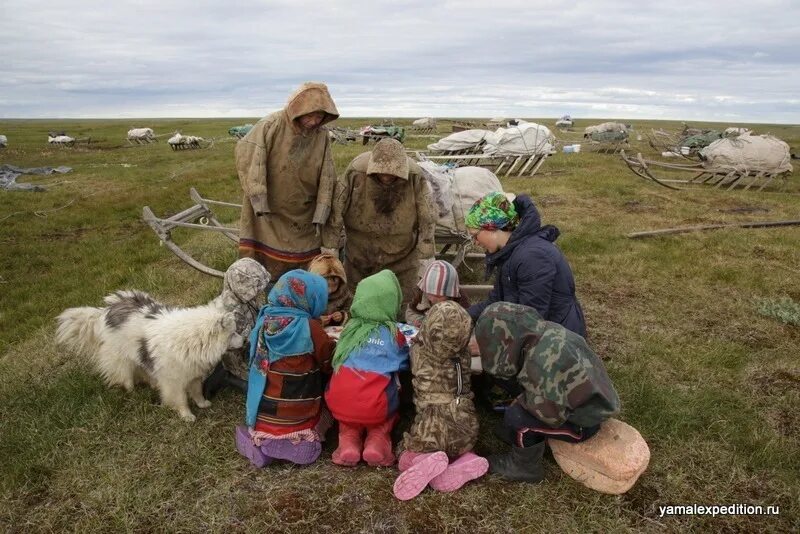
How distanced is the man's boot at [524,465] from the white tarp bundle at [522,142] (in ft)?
49.6

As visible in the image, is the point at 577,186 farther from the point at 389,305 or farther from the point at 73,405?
the point at 73,405

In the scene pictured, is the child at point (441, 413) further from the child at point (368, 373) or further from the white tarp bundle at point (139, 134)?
the white tarp bundle at point (139, 134)

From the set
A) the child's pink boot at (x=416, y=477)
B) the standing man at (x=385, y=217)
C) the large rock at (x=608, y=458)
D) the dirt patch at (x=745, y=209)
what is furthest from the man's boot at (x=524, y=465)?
the dirt patch at (x=745, y=209)

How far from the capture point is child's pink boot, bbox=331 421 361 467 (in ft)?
9.91

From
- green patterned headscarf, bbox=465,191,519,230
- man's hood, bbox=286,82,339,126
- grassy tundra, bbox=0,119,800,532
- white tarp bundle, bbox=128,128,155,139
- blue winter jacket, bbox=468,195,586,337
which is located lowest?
grassy tundra, bbox=0,119,800,532

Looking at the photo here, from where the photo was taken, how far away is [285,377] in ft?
9.91

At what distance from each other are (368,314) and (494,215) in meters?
1.22

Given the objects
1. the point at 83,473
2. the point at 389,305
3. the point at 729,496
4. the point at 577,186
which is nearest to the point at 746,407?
the point at 729,496

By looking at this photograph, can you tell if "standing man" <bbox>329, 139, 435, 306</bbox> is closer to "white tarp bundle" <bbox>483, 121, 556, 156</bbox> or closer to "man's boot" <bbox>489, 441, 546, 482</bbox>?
"man's boot" <bbox>489, 441, 546, 482</bbox>

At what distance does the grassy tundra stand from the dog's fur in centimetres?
22

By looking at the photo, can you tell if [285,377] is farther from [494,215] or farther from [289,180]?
[289,180]

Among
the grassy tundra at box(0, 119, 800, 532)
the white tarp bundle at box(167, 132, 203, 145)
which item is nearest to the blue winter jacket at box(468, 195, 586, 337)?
the grassy tundra at box(0, 119, 800, 532)

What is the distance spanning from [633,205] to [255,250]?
9.95m

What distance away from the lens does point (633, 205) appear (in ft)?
37.7
